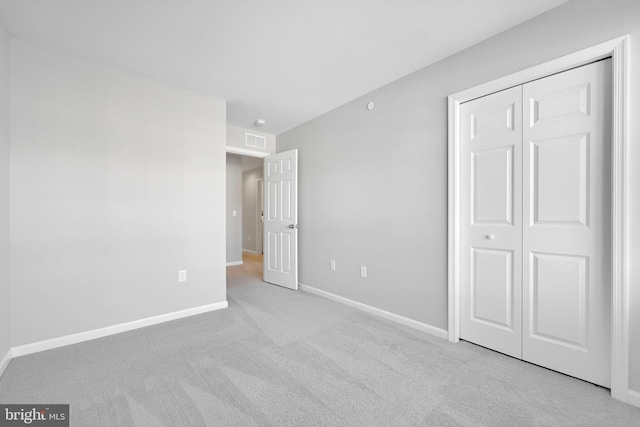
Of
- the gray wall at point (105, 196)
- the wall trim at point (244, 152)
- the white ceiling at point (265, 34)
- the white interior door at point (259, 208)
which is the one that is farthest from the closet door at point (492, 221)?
the white interior door at point (259, 208)

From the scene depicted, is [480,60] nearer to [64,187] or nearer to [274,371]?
[274,371]

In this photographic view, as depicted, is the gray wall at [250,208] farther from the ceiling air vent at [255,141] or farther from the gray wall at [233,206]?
the ceiling air vent at [255,141]

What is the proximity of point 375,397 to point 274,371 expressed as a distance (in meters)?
0.70

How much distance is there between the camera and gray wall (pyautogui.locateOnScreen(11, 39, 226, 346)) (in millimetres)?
2160

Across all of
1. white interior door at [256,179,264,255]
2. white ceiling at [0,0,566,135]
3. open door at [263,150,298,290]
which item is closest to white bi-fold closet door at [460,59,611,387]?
white ceiling at [0,0,566,135]

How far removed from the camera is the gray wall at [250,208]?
7.71 metres

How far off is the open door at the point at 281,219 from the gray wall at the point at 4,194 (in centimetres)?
277

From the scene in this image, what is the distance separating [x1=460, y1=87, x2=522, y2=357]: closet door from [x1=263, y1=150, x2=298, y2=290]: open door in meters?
2.32

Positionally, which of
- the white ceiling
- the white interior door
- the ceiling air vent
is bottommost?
the white interior door

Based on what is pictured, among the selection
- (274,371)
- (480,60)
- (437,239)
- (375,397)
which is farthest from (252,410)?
(480,60)

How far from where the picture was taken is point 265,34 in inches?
80.9

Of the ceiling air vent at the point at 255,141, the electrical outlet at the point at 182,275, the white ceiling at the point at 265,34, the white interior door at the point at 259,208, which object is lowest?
the electrical outlet at the point at 182,275

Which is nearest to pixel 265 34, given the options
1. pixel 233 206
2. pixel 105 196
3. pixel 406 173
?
pixel 406 173

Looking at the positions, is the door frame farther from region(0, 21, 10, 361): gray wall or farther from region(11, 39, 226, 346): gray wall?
region(0, 21, 10, 361): gray wall
